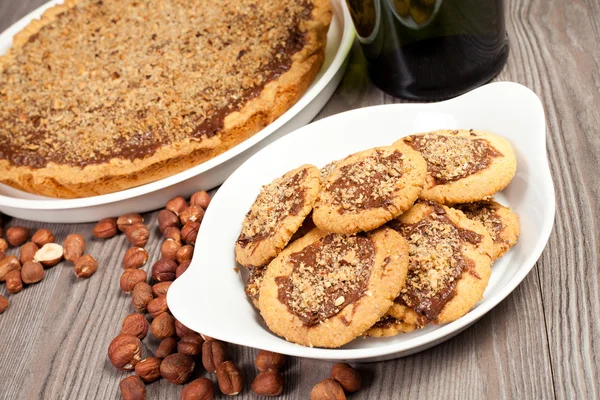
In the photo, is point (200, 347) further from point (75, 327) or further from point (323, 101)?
point (323, 101)

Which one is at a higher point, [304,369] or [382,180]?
[382,180]

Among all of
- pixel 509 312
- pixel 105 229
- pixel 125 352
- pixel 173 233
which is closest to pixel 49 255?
pixel 105 229

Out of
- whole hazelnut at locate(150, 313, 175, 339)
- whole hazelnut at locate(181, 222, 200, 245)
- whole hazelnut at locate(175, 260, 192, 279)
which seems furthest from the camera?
whole hazelnut at locate(181, 222, 200, 245)

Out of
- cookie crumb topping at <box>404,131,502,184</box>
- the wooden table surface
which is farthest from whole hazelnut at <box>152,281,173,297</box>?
cookie crumb topping at <box>404,131,502,184</box>

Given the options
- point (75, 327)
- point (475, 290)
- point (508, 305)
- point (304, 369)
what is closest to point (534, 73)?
point (508, 305)

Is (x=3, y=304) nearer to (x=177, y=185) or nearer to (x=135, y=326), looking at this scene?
(x=135, y=326)

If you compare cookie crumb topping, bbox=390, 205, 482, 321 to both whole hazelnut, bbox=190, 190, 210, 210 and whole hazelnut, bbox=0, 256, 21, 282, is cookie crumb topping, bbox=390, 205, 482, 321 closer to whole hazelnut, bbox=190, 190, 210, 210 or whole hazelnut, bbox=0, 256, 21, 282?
whole hazelnut, bbox=190, 190, 210, 210

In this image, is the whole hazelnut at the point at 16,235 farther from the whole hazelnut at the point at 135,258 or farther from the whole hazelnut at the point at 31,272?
the whole hazelnut at the point at 135,258
